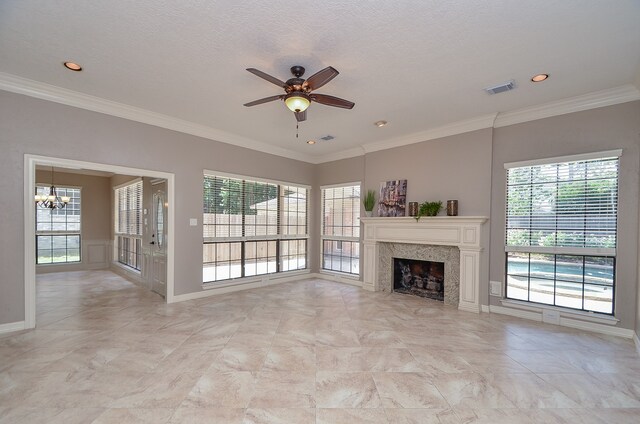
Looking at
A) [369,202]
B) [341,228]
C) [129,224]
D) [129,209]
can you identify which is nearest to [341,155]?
[369,202]

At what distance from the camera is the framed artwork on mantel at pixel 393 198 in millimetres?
A: 5496

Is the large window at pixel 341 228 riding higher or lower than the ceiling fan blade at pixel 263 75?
lower

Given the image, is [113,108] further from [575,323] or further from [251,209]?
[575,323]

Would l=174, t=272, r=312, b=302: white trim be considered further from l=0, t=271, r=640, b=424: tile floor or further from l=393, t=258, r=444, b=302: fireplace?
l=393, t=258, r=444, b=302: fireplace

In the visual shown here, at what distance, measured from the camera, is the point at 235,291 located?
18.2 ft

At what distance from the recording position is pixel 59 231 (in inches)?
299

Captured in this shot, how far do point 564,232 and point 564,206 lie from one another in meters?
0.36

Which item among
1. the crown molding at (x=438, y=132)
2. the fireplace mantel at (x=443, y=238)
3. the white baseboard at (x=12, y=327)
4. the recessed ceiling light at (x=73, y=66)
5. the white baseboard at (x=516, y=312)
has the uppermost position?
the recessed ceiling light at (x=73, y=66)

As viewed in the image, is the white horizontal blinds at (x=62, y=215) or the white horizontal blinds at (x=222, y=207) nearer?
the white horizontal blinds at (x=222, y=207)

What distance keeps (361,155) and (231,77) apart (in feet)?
11.9

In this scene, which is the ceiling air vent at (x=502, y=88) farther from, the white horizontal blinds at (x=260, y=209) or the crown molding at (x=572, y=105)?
the white horizontal blinds at (x=260, y=209)

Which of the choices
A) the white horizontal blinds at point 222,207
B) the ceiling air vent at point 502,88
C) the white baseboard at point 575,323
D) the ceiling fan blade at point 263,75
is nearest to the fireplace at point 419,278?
the white baseboard at point 575,323

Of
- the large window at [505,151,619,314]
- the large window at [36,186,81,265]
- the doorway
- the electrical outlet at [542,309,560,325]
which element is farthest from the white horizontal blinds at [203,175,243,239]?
the electrical outlet at [542,309,560,325]

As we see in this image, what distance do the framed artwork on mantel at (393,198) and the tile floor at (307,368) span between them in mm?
1999
